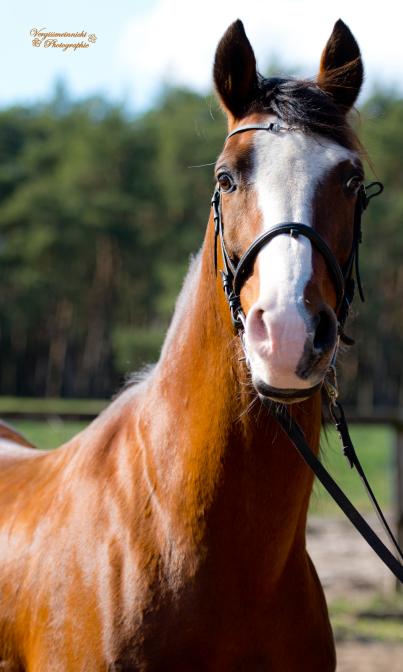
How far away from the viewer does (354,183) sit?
8.03 ft

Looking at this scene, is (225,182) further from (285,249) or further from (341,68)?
(341,68)

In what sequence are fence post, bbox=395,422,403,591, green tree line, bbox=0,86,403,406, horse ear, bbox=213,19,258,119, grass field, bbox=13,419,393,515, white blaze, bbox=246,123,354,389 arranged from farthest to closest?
green tree line, bbox=0,86,403,406 < grass field, bbox=13,419,393,515 < fence post, bbox=395,422,403,591 < horse ear, bbox=213,19,258,119 < white blaze, bbox=246,123,354,389

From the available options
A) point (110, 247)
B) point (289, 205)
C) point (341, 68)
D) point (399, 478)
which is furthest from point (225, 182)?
point (110, 247)

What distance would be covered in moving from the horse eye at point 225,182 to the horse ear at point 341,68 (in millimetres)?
472

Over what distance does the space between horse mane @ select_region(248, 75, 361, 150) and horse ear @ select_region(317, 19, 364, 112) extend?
0.18ft

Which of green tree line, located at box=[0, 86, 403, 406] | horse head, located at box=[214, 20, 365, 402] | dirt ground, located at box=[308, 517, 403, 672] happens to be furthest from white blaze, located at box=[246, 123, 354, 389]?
green tree line, located at box=[0, 86, 403, 406]

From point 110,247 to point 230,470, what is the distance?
138 feet

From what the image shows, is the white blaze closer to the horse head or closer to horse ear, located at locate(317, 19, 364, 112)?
the horse head

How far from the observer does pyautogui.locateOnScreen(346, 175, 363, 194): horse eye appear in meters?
2.42

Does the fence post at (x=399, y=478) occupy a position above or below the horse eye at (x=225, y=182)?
below

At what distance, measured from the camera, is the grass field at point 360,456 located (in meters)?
10.7

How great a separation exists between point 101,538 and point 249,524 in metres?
0.47

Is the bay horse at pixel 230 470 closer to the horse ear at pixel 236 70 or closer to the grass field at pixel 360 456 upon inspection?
the horse ear at pixel 236 70

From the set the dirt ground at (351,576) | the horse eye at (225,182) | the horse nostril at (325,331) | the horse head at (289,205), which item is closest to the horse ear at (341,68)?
the horse head at (289,205)
